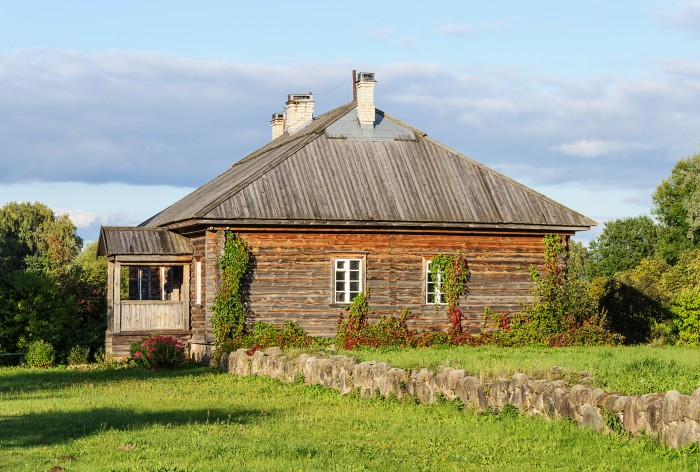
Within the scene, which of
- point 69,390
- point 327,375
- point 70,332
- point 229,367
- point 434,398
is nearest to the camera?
point 434,398

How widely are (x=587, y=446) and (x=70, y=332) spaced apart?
924 inches

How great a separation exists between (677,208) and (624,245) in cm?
1049

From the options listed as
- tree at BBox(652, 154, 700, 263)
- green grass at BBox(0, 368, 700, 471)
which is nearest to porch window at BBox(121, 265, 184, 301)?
green grass at BBox(0, 368, 700, 471)

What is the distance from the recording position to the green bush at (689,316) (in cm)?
3625

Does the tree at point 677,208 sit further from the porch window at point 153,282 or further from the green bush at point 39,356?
the green bush at point 39,356

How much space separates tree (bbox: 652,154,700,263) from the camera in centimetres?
6950

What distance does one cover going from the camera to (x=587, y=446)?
13.8m

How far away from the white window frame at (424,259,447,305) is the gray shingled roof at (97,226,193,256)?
286 inches

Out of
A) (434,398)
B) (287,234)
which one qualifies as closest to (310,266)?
(287,234)

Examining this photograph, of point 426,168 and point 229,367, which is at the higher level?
point 426,168

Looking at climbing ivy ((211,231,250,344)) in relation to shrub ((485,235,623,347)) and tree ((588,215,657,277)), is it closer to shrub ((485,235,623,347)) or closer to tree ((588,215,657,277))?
shrub ((485,235,623,347))

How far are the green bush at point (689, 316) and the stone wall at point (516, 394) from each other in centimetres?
1709

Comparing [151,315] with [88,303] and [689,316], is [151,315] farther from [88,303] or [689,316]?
[689,316]

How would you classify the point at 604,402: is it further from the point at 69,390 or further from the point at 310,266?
the point at 310,266
